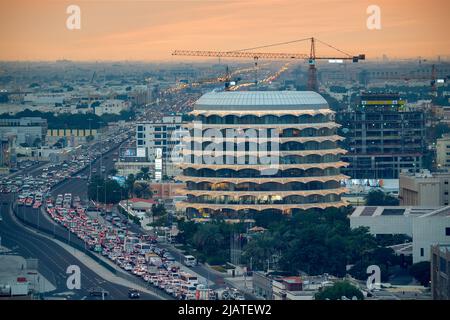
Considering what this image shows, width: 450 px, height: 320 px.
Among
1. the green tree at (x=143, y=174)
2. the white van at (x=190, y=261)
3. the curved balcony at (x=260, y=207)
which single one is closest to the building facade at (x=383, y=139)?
the green tree at (x=143, y=174)

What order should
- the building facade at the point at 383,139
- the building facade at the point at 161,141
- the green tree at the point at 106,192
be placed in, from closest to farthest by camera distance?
the green tree at the point at 106,192 → the building facade at the point at 161,141 → the building facade at the point at 383,139

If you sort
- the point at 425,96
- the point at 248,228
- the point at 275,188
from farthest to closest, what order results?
the point at 425,96 → the point at 275,188 → the point at 248,228

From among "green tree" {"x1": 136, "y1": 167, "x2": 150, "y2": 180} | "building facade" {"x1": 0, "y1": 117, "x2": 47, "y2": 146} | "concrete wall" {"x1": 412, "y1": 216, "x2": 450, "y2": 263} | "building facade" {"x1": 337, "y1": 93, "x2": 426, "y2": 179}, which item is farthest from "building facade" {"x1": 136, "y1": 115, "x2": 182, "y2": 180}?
"concrete wall" {"x1": 412, "y1": 216, "x2": 450, "y2": 263}

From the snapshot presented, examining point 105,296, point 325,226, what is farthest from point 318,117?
point 105,296

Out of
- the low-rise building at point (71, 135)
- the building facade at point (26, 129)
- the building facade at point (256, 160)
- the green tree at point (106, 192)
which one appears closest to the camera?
the building facade at point (256, 160)

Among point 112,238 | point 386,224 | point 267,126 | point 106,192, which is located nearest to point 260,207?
point 267,126

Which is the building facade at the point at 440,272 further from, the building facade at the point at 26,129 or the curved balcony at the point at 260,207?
the building facade at the point at 26,129
